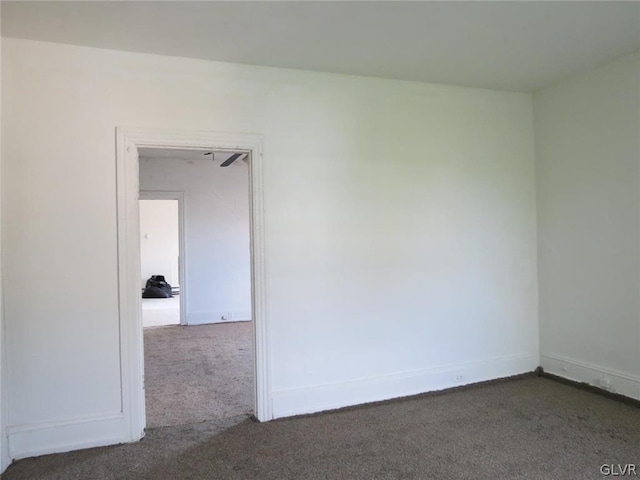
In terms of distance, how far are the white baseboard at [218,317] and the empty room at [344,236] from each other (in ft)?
8.64

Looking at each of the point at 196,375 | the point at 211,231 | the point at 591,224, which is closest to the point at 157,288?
the point at 211,231

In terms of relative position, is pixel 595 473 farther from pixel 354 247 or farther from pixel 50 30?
pixel 50 30

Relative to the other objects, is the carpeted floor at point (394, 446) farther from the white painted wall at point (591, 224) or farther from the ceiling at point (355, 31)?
the ceiling at point (355, 31)

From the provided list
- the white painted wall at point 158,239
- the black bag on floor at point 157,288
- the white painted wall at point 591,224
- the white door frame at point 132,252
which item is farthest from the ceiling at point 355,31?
the white painted wall at point 158,239

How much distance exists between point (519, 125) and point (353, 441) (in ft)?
10.2

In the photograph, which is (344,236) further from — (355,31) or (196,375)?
Result: (196,375)

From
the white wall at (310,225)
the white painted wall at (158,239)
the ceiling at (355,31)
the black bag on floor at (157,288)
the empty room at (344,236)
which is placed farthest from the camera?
the white painted wall at (158,239)

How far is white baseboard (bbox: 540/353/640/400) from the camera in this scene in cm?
337

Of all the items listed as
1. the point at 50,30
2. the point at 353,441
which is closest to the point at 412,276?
the point at 353,441

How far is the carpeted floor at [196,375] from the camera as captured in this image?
339cm

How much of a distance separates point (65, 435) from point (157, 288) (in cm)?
830

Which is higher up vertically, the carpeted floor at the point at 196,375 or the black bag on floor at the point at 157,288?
the black bag on floor at the point at 157,288

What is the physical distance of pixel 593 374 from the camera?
3643 mm

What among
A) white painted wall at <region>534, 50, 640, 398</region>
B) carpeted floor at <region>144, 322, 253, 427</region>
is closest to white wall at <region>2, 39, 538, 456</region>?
white painted wall at <region>534, 50, 640, 398</region>
